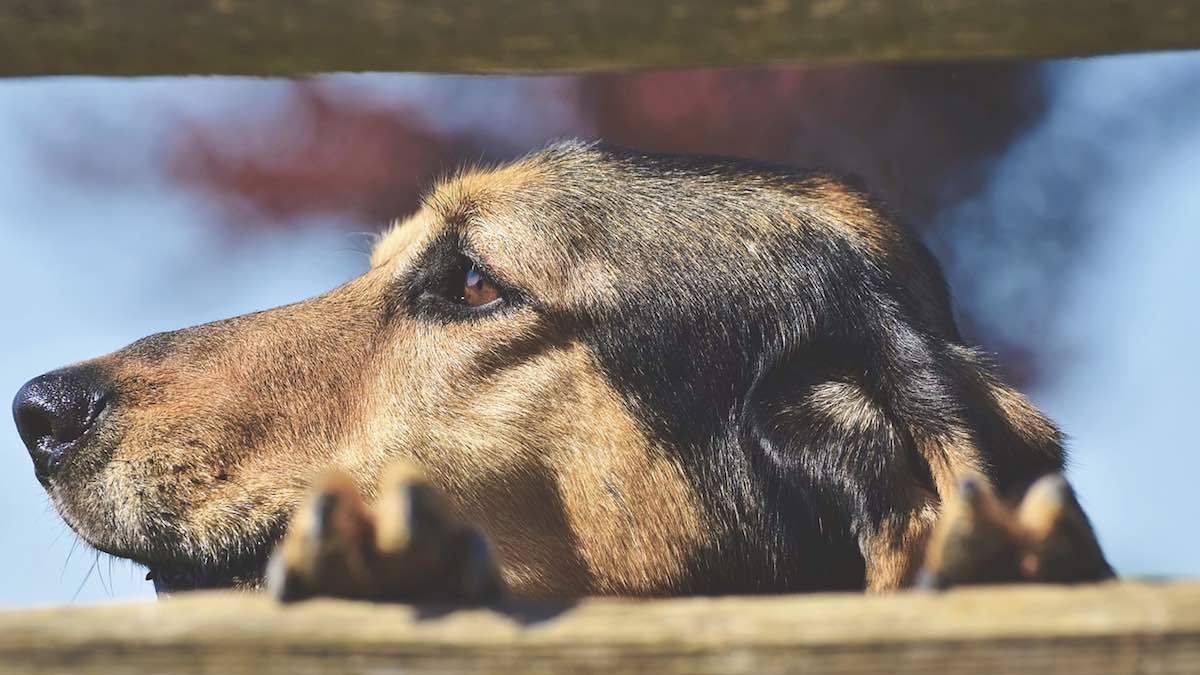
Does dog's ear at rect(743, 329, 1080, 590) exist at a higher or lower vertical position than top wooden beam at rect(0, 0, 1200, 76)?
lower

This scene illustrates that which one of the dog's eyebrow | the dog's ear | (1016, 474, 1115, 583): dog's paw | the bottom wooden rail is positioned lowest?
the bottom wooden rail

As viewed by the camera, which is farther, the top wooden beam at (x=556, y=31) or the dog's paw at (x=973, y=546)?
the top wooden beam at (x=556, y=31)

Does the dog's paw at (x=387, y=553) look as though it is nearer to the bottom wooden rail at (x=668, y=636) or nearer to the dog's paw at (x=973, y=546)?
the bottom wooden rail at (x=668, y=636)

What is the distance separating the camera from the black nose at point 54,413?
10.1ft

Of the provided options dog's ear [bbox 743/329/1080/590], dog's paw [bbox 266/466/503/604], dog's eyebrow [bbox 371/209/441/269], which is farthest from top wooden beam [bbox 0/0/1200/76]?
dog's eyebrow [bbox 371/209/441/269]

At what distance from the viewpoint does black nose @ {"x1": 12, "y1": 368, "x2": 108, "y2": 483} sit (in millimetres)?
3072

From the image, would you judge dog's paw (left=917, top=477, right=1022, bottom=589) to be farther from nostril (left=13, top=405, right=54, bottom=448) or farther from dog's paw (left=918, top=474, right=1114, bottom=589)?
nostril (left=13, top=405, right=54, bottom=448)

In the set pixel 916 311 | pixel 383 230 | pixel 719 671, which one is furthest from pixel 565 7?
pixel 383 230

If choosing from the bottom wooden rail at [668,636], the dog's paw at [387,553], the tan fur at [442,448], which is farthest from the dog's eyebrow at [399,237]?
the bottom wooden rail at [668,636]

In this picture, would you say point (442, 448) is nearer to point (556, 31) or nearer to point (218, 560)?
point (218, 560)

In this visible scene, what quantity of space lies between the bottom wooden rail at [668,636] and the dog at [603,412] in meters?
1.44

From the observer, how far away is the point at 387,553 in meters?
1.45

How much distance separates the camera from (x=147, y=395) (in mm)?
3174

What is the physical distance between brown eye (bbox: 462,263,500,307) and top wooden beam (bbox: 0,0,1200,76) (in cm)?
167
